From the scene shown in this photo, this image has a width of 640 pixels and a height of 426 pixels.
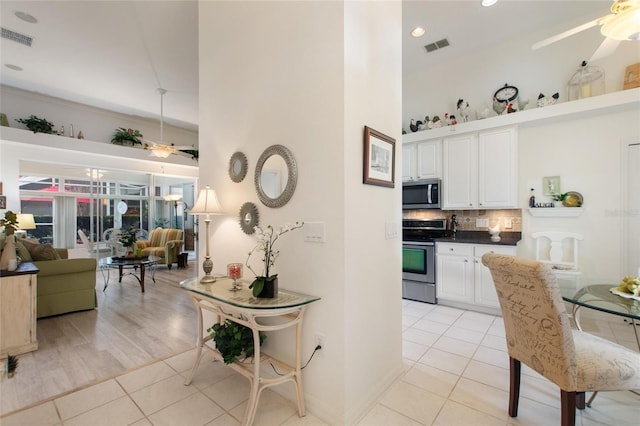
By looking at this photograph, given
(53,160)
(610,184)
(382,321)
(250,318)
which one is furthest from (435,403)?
(53,160)

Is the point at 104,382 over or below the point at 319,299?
below

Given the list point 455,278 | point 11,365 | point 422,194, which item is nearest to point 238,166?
point 11,365

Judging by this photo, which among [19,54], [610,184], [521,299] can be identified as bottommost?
[521,299]

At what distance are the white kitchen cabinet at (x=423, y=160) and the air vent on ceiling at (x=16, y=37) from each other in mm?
5613

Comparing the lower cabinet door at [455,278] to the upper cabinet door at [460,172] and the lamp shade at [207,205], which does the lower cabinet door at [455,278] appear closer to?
the upper cabinet door at [460,172]

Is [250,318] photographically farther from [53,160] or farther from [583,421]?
[53,160]

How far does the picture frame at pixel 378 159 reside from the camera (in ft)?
6.26

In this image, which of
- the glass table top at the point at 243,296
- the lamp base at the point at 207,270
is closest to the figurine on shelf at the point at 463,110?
the glass table top at the point at 243,296

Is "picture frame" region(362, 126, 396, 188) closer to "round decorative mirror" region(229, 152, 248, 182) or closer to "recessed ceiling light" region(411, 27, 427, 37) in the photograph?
"round decorative mirror" region(229, 152, 248, 182)

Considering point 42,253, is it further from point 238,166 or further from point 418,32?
point 418,32

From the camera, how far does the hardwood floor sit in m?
2.19

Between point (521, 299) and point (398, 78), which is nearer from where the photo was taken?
point (521, 299)

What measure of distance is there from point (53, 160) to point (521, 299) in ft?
27.3

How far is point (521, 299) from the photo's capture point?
62.7 inches
